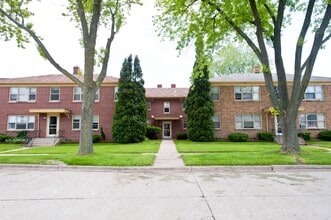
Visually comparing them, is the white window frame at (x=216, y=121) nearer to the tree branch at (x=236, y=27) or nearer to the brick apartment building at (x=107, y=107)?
the brick apartment building at (x=107, y=107)

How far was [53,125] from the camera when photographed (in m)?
27.5

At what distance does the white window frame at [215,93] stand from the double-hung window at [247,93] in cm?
174

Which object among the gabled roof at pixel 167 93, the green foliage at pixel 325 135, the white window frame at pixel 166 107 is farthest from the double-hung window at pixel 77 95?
the green foliage at pixel 325 135

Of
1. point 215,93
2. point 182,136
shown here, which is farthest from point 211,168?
point 182,136

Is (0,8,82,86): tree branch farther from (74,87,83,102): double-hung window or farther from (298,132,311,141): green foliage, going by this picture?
(298,132,311,141): green foliage

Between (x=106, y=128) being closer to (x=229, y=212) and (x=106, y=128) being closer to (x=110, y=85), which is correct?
(x=110, y=85)

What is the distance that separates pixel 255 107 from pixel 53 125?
20.4 metres

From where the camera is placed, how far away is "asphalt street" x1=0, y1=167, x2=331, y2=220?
4.58 meters

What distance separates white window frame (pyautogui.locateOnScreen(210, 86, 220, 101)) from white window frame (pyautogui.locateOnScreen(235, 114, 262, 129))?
2.78m

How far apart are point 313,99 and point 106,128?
20.9 metres

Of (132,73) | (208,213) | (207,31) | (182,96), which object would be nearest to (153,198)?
(208,213)

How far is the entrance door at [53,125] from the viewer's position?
27353mm

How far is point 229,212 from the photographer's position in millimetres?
4602

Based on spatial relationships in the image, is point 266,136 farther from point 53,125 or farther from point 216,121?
point 53,125
